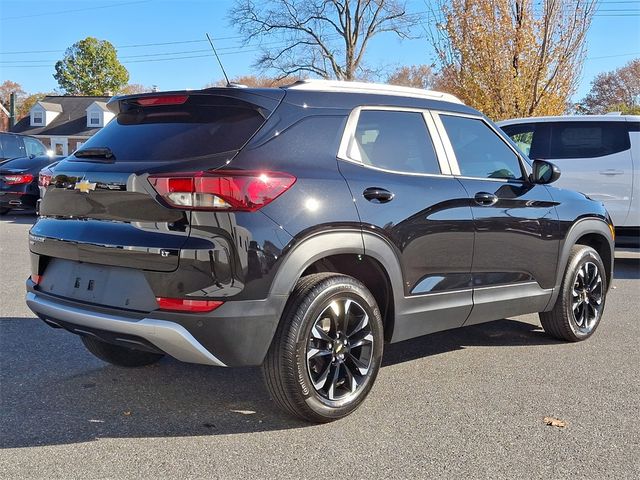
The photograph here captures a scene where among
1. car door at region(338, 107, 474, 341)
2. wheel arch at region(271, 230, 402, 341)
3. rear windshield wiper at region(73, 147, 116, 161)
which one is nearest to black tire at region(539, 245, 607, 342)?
car door at region(338, 107, 474, 341)

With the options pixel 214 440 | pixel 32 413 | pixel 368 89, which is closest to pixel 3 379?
pixel 32 413

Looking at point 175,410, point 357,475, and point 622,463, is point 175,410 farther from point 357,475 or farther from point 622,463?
point 622,463

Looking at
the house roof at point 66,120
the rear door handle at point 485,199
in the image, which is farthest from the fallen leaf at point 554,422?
the house roof at point 66,120

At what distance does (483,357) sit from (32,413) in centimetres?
308

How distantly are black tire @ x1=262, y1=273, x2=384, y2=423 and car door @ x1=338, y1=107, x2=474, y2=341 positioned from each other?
0.26 m

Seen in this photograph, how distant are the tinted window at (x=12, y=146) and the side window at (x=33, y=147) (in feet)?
0.87

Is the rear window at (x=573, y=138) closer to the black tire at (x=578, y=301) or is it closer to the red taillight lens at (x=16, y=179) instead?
the black tire at (x=578, y=301)

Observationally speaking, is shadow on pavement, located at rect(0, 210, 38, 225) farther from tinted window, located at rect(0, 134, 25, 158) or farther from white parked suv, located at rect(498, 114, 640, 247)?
white parked suv, located at rect(498, 114, 640, 247)

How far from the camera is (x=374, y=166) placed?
3.77 metres

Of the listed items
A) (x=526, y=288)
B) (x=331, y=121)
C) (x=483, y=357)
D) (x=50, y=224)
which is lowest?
(x=483, y=357)

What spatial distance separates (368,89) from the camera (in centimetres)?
398

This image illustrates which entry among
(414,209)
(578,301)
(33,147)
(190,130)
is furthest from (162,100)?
(33,147)

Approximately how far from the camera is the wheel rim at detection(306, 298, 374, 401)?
345 centimetres

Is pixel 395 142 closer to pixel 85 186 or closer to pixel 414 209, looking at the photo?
pixel 414 209
